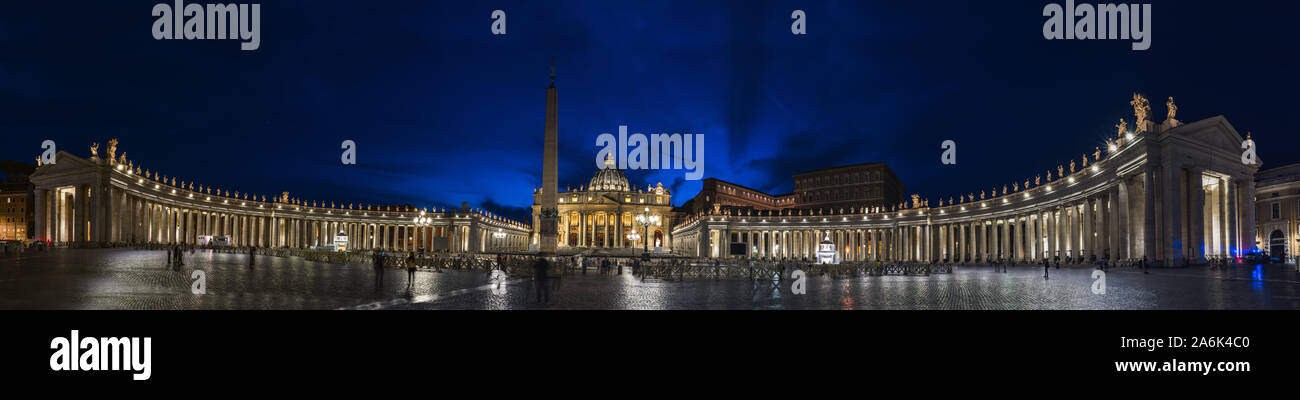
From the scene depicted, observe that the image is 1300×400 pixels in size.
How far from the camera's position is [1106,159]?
44656mm

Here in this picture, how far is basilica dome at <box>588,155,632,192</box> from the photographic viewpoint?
6220 inches

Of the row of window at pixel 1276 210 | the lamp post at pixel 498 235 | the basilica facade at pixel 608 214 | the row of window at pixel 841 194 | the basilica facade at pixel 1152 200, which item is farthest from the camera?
the basilica facade at pixel 608 214

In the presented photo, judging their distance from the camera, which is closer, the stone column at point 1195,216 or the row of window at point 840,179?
the stone column at point 1195,216

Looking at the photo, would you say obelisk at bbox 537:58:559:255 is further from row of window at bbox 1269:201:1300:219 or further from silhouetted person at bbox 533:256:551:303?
row of window at bbox 1269:201:1300:219

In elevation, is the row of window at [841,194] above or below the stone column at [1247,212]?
above

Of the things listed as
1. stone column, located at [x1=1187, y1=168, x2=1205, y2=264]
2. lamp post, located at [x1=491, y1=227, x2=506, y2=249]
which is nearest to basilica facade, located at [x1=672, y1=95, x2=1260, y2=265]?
stone column, located at [x1=1187, y1=168, x2=1205, y2=264]

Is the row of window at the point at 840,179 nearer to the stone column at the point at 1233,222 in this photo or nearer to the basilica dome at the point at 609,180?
the basilica dome at the point at 609,180

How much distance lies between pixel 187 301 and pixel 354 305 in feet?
13.9

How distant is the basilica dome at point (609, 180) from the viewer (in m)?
158

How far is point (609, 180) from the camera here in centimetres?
15875

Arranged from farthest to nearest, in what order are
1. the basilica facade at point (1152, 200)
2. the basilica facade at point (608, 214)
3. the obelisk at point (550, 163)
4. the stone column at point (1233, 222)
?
the basilica facade at point (608, 214) → the obelisk at point (550, 163) → the stone column at point (1233, 222) → the basilica facade at point (1152, 200)

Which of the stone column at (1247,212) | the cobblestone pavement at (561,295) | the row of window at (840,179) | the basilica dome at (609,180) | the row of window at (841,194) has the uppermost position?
the basilica dome at (609,180)

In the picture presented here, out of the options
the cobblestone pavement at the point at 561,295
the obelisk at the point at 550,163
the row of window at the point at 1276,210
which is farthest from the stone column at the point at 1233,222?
the obelisk at the point at 550,163
